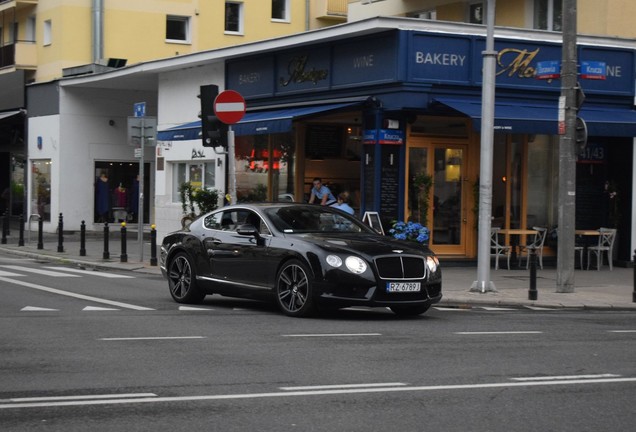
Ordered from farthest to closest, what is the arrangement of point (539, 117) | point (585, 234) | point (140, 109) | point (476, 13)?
point (476, 13) → point (140, 109) → point (585, 234) → point (539, 117)

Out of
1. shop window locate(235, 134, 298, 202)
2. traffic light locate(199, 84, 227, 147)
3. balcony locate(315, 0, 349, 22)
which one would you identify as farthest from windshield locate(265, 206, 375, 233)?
balcony locate(315, 0, 349, 22)

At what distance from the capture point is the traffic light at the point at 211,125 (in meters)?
20.2

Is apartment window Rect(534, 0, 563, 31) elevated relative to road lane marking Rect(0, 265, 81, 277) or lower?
elevated

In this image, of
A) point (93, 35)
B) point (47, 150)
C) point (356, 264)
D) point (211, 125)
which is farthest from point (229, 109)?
point (93, 35)

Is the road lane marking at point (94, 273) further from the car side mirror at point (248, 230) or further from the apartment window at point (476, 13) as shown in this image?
the apartment window at point (476, 13)

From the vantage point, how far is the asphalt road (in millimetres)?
7840

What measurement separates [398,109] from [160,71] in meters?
11.4

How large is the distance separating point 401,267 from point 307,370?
15.2 feet

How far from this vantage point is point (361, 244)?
47.8ft

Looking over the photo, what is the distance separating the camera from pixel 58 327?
13336mm

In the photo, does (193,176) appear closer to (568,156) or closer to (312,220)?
(568,156)

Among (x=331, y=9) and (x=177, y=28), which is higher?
(x=331, y=9)

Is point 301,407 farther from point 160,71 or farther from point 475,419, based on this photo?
point 160,71

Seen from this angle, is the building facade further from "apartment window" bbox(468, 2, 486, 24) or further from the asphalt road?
the asphalt road
